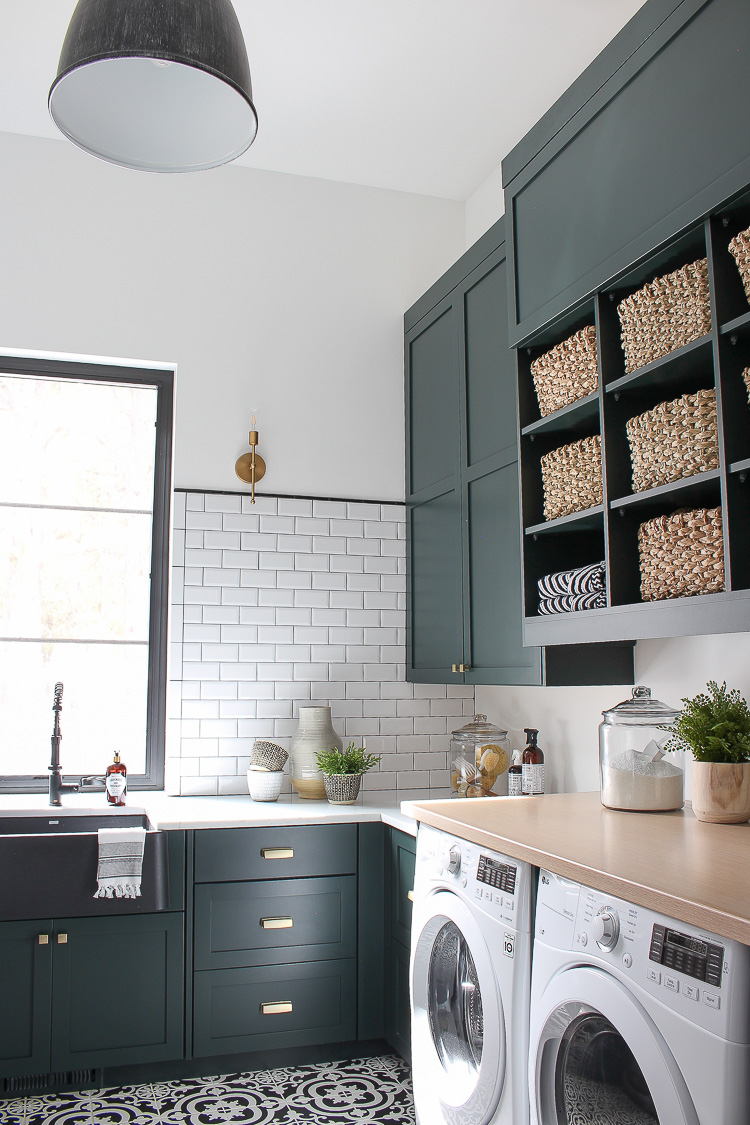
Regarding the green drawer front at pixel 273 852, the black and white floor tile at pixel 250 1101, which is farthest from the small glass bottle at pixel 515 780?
the black and white floor tile at pixel 250 1101

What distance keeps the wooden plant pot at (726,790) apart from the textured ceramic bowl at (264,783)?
174cm

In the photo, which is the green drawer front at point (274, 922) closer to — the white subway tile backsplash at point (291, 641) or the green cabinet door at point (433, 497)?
the white subway tile backsplash at point (291, 641)

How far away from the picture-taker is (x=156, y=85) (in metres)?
2.04

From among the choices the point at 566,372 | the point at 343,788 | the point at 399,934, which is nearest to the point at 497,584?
the point at 566,372

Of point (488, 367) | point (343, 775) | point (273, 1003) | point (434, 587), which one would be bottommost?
point (273, 1003)

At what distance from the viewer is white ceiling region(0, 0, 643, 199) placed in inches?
117

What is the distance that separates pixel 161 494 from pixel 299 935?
5.84 feet

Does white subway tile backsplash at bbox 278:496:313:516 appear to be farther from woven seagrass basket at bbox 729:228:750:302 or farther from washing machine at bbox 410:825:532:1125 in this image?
woven seagrass basket at bbox 729:228:750:302

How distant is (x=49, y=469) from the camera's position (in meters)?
3.73

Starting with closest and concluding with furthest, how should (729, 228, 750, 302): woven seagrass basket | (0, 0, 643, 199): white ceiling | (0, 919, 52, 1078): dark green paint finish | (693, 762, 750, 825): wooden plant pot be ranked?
(729, 228, 750, 302): woven seagrass basket
(693, 762, 750, 825): wooden plant pot
(0, 919, 52, 1078): dark green paint finish
(0, 0, 643, 199): white ceiling

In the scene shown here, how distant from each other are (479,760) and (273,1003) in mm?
1058

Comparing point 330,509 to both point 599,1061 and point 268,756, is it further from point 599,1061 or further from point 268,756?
point 599,1061

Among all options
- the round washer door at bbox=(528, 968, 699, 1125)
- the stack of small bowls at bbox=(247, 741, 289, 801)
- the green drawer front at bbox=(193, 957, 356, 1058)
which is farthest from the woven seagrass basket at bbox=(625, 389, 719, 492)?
the green drawer front at bbox=(193, 957, 356, 1058)

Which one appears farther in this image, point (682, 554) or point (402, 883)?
point (402, 883)
